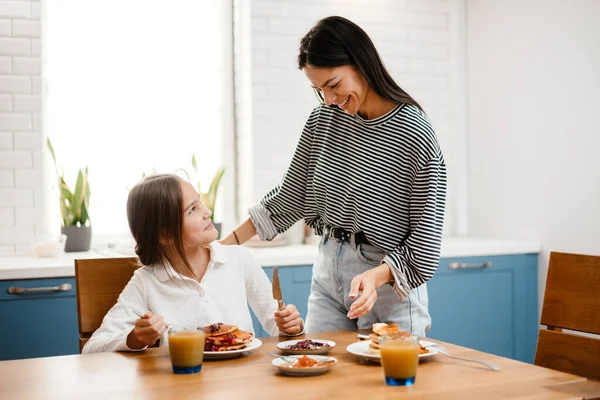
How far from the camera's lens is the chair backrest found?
2.12m

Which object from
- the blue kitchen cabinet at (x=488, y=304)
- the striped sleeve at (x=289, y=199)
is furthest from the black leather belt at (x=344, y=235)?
the blue kitchen cabinet at (x=488, y=304)

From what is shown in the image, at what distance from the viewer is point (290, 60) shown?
3789 mm

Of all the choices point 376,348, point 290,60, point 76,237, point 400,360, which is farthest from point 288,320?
point 290,60

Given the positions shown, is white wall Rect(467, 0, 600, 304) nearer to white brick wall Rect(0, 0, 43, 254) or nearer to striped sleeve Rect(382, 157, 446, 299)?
striped sleeve Rect(382, 157, 446, 299)

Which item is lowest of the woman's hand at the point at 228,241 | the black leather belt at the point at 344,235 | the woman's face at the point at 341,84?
the woman's hand at the point at 228,241

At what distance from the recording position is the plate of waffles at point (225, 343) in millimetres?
1745

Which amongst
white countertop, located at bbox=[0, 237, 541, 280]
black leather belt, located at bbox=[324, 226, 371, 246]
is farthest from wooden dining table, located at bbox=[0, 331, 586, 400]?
white countertop, located at bbox=[0, 237, 541, 280]

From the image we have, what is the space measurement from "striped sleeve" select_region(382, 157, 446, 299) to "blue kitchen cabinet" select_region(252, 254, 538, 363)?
159 centimetres

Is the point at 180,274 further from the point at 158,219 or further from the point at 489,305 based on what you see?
the point at 489,305

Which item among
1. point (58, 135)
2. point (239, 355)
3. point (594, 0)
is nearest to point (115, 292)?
point (239, 355)

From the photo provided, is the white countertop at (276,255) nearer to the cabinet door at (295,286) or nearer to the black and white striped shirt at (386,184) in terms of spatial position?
the cabinet door at (295,286)

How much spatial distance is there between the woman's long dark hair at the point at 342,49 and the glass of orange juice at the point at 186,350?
771 mm

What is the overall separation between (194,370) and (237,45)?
2504 millimetres

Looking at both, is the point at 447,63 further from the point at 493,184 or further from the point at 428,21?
the point at 493,184
